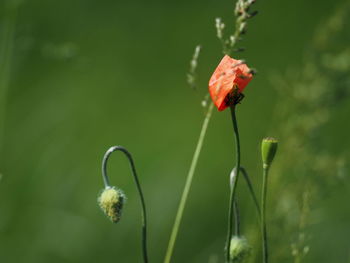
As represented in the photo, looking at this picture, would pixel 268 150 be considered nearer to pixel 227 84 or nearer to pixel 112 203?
pixel 227 84

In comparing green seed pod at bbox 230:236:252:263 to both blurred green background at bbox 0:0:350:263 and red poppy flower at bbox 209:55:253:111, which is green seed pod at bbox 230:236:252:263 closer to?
blurred green background at bbox 0:0:350:263

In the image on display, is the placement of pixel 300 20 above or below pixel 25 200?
above

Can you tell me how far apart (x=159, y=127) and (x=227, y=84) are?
310 centimetres

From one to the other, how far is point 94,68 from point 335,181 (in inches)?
108

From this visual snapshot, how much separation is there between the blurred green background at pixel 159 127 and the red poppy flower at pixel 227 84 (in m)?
0.42

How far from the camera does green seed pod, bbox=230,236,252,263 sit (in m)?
2.07

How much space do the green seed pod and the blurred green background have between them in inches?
5.1

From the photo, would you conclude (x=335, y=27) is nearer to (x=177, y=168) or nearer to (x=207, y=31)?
(x=177, y=168)

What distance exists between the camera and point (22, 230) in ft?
11.8

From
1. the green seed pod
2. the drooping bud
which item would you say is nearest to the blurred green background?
the green seed pod

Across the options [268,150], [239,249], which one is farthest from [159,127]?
[268,150]

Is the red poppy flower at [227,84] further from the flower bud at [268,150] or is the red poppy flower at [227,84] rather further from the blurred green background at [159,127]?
the blurred green background at [159,127]

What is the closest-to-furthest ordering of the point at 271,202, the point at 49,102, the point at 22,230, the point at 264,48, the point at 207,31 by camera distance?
the point at 271,202
the point at 22,230
the point at 49,102
the point at 264,48
the point at 207,31

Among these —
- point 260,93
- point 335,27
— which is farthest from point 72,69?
point 335,27
